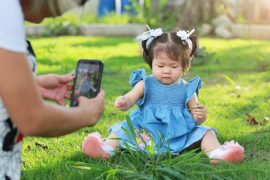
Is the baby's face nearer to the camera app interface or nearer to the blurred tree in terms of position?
the camera app interface

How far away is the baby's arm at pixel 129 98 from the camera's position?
13.0 ft

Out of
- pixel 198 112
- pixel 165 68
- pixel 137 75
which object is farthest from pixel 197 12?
pixel 198 112

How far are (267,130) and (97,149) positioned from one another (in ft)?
4.29

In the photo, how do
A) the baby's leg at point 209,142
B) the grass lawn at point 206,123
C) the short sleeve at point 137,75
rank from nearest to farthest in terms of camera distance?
the grass lawn at point 206,123 < the baby's leg at point 209,142 < the short sleeve at point 137,75

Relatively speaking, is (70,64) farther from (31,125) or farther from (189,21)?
(31,125)

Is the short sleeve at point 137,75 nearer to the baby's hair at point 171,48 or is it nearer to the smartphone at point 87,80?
the baby's hair at point 171,48

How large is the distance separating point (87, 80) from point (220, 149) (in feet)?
4.28

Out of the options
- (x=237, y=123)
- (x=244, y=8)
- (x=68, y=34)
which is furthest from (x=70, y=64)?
(x=244, y=8)

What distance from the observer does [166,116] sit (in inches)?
158

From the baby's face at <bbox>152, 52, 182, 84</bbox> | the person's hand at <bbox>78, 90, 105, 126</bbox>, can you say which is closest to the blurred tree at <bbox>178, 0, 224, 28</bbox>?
the baby's face at <bbox>152, 52, 182, 84</bbox>

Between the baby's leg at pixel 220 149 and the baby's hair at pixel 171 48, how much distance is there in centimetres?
50

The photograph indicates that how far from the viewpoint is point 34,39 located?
12.2m

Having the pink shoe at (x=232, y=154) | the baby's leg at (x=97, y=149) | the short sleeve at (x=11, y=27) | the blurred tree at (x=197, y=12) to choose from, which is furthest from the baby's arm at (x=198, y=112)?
the blurred tree at (x=197, y=12)

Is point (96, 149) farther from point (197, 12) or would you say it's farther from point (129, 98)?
point (197, 12)
